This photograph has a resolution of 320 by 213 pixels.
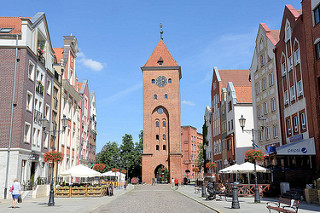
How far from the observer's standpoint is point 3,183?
26203 mm

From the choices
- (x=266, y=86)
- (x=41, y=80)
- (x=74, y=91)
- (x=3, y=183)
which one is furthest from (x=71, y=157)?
(x=266, y=86)

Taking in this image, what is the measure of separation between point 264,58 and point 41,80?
72.6ft

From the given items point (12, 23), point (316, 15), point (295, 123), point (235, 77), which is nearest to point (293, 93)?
point (295, 123)

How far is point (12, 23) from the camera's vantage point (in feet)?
99.9

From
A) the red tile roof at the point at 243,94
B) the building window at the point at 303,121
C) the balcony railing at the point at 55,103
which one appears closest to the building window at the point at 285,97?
the building window at the point at 303,121

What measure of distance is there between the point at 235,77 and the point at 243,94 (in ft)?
34.7

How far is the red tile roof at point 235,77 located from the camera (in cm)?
5331

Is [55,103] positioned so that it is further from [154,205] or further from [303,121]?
[303,121]

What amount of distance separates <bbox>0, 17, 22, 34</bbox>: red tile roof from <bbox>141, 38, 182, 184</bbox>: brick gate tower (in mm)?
44945

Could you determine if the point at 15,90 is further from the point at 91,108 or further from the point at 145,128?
the point at 145,128

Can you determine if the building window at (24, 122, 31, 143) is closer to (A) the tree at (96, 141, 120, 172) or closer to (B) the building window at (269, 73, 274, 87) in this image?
(B) the building window at (269, 73, 274, 87)

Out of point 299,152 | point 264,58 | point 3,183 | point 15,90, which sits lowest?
point 3,183

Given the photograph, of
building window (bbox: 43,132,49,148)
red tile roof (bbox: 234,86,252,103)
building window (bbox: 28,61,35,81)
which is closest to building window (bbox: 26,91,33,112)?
building window (bbox: 28,61,35,81)

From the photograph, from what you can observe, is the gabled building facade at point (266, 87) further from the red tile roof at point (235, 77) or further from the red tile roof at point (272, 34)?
the red tile roof at point (235, 77)
